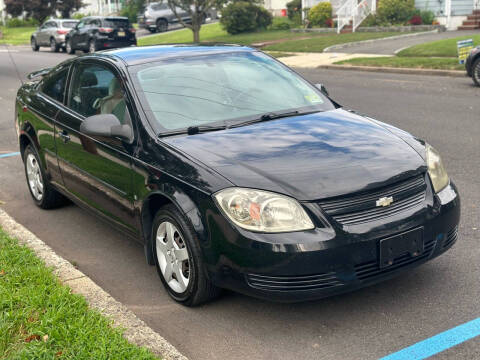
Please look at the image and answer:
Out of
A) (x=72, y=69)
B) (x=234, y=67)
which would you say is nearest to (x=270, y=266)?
(x=234, y=67)

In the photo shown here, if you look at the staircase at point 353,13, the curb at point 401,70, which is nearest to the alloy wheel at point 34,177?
the curb at point 401,70

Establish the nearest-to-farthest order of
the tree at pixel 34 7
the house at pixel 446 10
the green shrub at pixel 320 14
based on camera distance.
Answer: the house at pixel 446 10 → the green shrub at pixel 320 14 → the tree at pixel 34 7

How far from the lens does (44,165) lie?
6.22m

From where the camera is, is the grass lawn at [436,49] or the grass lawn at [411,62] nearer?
the grass lawn at [411,62]

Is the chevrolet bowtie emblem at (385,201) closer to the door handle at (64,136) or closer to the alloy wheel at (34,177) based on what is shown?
the door handle at (64,136)

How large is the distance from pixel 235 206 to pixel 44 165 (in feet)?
10.2

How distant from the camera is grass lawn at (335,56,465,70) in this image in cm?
1661

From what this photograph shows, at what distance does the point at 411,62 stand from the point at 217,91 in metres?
Result: 13.8

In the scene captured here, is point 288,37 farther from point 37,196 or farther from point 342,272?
point 342,272

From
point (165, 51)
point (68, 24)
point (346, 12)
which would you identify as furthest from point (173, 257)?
point (68, 24)

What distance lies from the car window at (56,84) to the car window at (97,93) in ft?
0.70

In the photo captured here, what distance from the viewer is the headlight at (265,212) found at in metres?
3.66

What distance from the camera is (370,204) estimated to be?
3.77 metres

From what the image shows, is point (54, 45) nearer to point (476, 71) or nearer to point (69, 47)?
point (69, 47)
